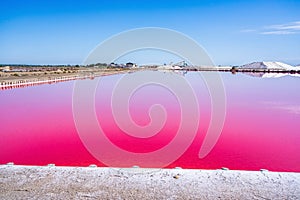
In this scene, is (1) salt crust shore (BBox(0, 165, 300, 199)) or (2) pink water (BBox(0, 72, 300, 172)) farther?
(2) pink water (BBox(0, 72, 300, 172))

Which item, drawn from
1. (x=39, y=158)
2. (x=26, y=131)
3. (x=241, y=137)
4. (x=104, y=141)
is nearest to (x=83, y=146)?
(x=104, y=141)

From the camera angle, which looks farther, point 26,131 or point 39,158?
point 26,131

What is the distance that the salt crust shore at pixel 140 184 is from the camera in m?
2.74

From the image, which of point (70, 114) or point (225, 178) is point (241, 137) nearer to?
point (225, 178)

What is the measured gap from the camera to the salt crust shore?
274cm

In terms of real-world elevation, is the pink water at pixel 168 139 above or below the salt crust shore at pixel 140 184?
above

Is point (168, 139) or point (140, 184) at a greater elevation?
point (168, 139)

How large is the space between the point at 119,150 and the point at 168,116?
3.22m

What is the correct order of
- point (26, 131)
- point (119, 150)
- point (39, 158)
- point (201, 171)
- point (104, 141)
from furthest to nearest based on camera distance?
point (26, 131), point (104, 141), point (119, 150), point (39, 158), point (201, 171)

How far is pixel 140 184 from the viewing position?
2.99m

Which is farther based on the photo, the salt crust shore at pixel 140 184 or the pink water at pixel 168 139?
the pink water at pixel 168 139

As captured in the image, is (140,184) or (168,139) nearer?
→ (140,184)

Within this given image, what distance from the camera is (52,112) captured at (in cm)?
869

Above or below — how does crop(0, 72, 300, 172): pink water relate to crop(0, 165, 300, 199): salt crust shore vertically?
above
